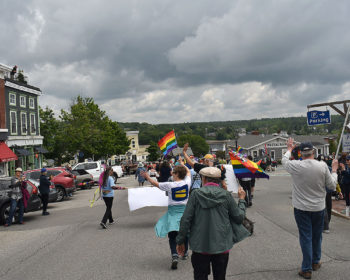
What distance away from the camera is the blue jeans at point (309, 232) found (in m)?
5.25

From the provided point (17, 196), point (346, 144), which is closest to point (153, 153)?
point (346, 144)

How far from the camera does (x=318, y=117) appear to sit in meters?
15.4

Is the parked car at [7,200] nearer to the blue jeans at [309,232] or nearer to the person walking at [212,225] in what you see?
the person walking at [212,225]

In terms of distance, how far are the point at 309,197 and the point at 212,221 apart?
2104 millimetres

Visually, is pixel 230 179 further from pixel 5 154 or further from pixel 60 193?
pixel 5 154

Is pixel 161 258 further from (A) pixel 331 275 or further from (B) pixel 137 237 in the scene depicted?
(A) pixel 331 275

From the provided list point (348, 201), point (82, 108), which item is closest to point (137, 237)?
point (348, 201)

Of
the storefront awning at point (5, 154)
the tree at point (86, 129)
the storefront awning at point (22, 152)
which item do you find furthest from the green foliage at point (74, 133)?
the storefront awning at point (5, 154)

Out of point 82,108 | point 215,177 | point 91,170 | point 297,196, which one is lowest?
point 91,170

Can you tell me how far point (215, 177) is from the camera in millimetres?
4004

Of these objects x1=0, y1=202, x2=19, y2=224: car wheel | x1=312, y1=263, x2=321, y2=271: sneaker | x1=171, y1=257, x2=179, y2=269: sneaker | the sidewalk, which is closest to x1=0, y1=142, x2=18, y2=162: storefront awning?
x1=0, y1=202, x2=19, y2=224: car wheel

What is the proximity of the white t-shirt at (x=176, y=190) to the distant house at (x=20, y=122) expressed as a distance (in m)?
30.1

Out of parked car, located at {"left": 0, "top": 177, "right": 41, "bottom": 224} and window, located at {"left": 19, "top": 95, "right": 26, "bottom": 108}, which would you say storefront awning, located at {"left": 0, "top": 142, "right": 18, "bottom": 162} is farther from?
parked car, located at {"left": 0, "top": 177, "right": 41, "bottom": 224}

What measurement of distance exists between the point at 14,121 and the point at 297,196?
35729 mm
